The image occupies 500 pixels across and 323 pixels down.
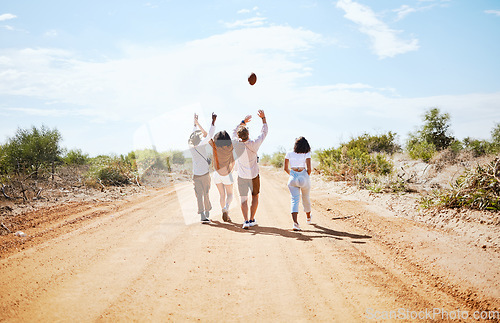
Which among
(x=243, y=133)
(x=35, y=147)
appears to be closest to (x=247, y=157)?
(x=243, y=133)

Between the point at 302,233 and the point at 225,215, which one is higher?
the point at 225,215

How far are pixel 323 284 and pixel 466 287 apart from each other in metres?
1.85

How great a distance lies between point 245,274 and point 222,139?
→ 3678 mm

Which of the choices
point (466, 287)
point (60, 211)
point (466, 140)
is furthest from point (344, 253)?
point (466, 140)

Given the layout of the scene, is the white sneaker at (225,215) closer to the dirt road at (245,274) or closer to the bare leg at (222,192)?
the bare leg at (222,192)

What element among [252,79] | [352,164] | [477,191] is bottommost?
[477,191]

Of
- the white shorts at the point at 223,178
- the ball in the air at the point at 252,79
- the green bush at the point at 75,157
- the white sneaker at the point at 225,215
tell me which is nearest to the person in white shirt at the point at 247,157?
the white shorts at the point at 223,178

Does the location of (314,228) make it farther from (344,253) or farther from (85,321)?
(85,321)

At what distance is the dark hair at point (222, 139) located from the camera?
7402 mm

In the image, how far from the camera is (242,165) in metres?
7.15

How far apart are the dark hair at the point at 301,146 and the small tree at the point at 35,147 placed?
15.4 m

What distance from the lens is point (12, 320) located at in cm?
335

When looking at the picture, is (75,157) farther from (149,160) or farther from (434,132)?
(434,132)

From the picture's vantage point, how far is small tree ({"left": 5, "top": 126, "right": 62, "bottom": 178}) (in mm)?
16828
